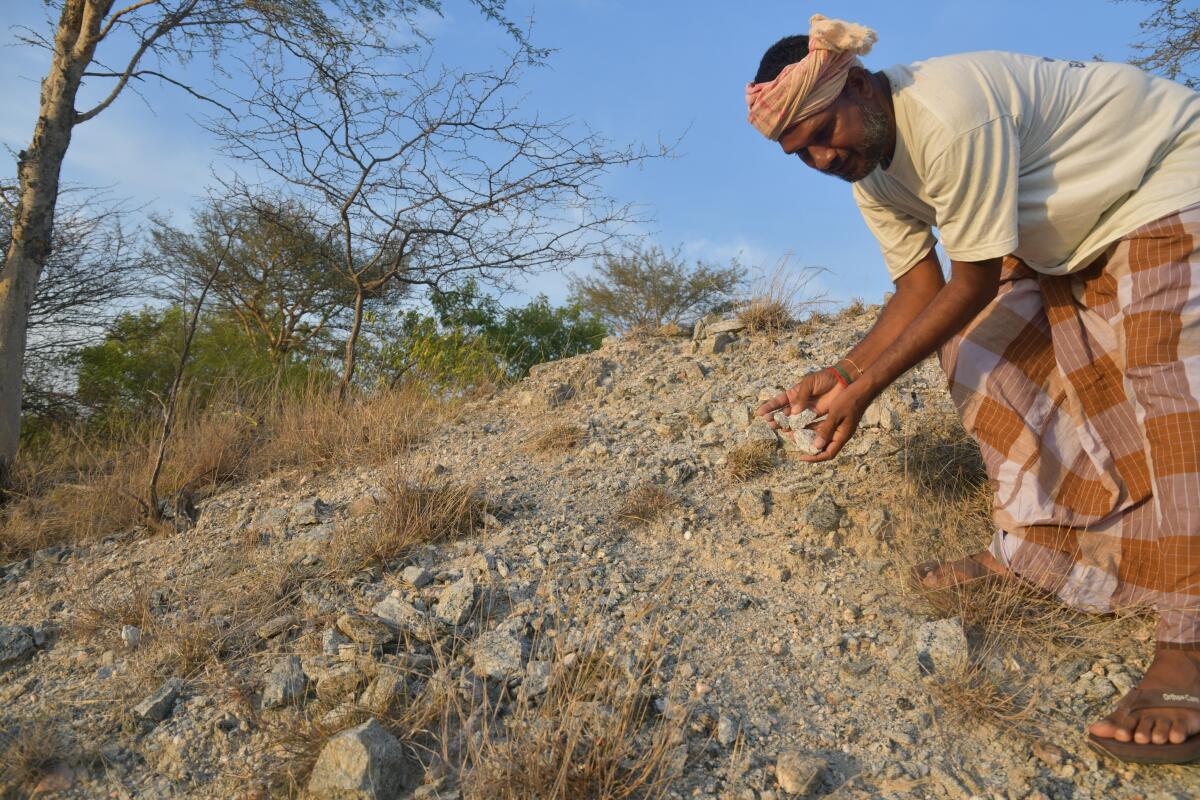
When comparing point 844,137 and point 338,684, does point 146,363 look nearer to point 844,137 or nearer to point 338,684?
point 338,684

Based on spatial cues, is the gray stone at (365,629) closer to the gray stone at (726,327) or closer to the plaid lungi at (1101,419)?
the plaid lungi at (1101,419)

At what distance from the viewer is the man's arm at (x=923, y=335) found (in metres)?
1.88

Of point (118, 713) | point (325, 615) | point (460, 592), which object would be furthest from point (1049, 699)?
point (118, 713)

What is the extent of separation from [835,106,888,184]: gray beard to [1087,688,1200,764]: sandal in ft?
4.40

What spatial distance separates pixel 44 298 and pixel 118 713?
8.18 metres

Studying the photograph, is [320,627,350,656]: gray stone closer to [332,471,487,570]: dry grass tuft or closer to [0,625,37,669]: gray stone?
[332,471,487,570]: dry grass tuft

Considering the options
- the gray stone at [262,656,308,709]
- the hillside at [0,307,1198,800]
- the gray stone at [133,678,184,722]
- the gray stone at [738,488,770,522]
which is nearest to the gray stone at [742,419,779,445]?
the hillside at [0,307,1198,800]

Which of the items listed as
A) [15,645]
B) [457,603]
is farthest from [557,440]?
[15,645]

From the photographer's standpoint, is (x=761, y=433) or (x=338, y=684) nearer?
(x=338, y=684)

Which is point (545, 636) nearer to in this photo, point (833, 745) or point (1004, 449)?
point (833, 745)

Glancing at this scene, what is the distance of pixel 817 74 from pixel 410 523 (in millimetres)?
1924

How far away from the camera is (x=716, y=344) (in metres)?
5.03

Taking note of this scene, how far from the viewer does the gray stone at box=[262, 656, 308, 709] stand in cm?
204

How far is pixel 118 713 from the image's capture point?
212 cm
